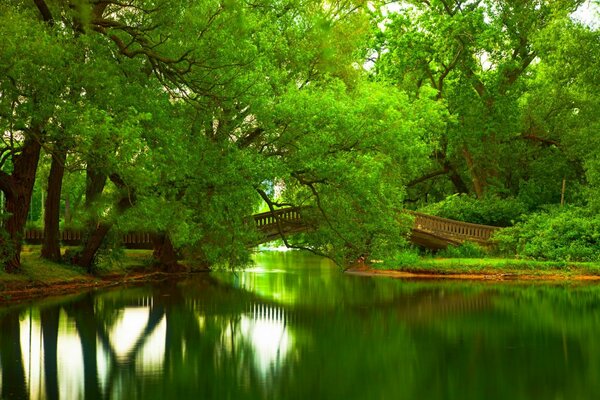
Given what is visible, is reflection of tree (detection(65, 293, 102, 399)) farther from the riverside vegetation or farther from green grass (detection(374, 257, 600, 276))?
green grass (detection(374, 257, 600, 276))

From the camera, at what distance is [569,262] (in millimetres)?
36875

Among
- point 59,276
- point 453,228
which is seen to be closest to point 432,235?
point 453,228

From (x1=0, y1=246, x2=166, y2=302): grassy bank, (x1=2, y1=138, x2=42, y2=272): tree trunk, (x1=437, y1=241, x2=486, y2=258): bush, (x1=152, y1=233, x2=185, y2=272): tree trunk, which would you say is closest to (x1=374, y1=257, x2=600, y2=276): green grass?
(x1=437, y1=241, x2=486, y2=258): bush

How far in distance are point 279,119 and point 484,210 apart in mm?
21361

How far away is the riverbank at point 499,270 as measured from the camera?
36031mm

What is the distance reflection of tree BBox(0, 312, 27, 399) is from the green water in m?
0.04

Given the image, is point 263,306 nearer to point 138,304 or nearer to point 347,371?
point 138,304

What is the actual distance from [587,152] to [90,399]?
3951 cm

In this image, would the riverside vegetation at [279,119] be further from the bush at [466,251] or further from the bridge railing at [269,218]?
the bridge railing at [269,218]

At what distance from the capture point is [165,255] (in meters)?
39.8

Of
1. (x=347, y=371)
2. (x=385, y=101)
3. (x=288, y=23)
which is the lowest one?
(x=347, y=371)

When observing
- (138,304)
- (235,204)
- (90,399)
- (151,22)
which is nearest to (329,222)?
(235,204)

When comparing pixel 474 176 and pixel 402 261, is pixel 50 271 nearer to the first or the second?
pixel 402 261

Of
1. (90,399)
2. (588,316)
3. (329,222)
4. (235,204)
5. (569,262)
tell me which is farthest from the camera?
Answer: (569,262)
